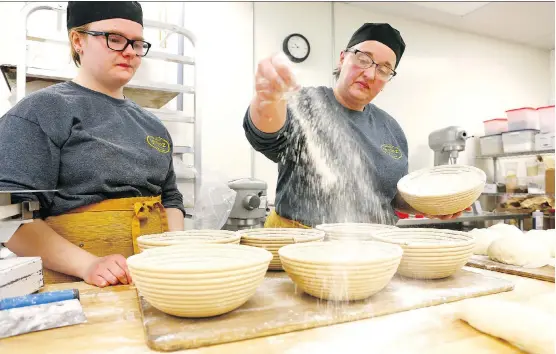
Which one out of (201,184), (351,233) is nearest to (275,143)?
(351,233)

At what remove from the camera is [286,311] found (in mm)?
837

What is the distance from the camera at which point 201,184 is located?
316 centimetres

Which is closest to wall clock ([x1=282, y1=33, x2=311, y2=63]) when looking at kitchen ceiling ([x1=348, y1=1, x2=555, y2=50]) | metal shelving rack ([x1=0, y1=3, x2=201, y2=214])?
kitchen ceiling ([x1=348, y1=1, x2=555, y2=50])

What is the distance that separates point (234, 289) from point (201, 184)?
2.46 m

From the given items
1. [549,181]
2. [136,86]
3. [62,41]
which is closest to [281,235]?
[136,86]

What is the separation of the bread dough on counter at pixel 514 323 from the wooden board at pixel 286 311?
0.14 m

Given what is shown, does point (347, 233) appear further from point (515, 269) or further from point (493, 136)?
point (493, 136)

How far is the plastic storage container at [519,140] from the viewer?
472 cm

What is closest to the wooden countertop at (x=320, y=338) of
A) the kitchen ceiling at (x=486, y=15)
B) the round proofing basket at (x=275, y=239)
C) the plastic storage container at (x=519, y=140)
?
the round proofing basket at (x=275, y=239)

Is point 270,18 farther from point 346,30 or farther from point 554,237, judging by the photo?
point 554,237

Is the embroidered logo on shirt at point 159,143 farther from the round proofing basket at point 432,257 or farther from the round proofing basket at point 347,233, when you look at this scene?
the round proofing basket at point 432,257

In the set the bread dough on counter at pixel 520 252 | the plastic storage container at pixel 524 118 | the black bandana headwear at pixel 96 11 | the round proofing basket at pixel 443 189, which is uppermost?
the plastic storage container at pixel 524 118

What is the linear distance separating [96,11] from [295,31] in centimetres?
298

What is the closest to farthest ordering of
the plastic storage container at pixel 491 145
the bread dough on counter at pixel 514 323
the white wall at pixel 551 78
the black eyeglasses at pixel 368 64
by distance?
the bread dough on counter at pixel 514 323
the black eyeglasses at pixel 368 64
the plastic storage container at pixel 491 145
the white wall at pixel 551 78
